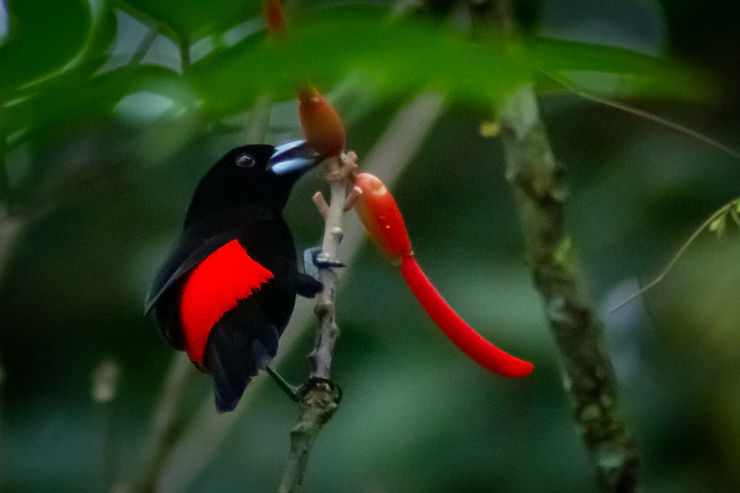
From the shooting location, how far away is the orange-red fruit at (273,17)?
1.64 feet

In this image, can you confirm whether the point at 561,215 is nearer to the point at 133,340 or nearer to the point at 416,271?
the point at 416,271

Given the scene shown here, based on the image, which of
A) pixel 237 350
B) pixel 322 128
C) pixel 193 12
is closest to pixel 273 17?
pixel 193 12

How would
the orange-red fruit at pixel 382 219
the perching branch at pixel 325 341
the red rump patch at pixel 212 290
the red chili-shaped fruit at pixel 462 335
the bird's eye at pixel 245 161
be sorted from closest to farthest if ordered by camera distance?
the perching branch at pixel 325 341 → the red chili-shaped fruit at pixel 462 335 → the orange-red fruit at pixel 382 219 → the red rump patch at pixel 212 290 → the bird's eye at pixel 245 161

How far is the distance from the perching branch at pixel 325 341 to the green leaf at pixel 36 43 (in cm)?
38

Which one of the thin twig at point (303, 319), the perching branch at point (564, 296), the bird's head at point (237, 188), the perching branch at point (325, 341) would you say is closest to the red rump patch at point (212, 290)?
the thin twig at point (303, 319)

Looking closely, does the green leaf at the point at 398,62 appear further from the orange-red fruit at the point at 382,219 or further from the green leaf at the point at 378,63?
the orange-red fruit at the point at 382,219

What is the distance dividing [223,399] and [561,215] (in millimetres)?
495

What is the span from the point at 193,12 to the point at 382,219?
1.93ft

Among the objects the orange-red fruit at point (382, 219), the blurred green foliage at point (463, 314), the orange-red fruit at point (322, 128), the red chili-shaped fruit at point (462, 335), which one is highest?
the orange-red fruit at point (322, 128)

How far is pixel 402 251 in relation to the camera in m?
1.09

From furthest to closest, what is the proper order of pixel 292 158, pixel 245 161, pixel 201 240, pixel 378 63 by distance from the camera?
pixel 245 161 < pixel 201 240 < pixel 292 158 < pixel 378 63

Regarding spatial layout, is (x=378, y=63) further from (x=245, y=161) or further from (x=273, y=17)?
(x=245, y=161)

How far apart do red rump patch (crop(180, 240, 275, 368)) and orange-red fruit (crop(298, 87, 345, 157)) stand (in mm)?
487

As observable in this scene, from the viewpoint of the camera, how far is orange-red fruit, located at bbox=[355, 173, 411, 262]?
1090mm
